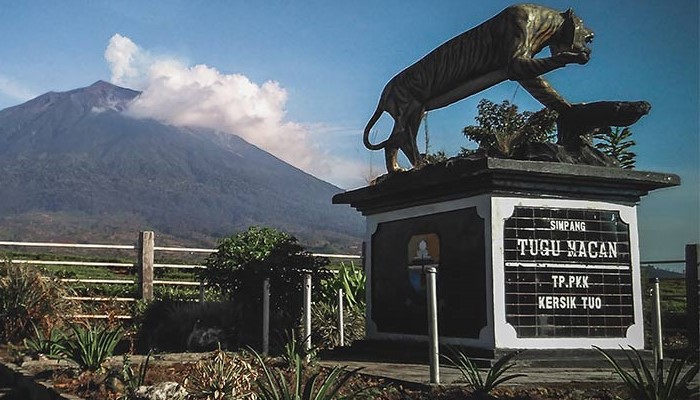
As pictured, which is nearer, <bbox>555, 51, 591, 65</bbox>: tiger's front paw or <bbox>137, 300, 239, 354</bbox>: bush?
<bbox>555, 51, 591, 65</bbox>: tiger's front paw

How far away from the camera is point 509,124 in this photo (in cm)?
1360

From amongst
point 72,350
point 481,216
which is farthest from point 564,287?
point 72,350

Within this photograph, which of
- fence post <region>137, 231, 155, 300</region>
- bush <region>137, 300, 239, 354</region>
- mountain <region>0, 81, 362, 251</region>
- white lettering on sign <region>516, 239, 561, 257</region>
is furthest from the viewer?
mountain <region>0, 81, 362, 251</region>

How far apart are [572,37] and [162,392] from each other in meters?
6.05

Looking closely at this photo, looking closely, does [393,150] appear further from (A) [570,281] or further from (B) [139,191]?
(B) [139,191]

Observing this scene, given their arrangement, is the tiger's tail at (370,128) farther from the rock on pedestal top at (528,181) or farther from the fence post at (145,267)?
the fence post at (145,267)

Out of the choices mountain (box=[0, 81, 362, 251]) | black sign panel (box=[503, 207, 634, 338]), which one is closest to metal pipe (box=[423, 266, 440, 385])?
black sign panel (box=[503, 207, 634, 338])

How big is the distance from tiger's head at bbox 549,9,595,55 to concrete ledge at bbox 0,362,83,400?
6.36m

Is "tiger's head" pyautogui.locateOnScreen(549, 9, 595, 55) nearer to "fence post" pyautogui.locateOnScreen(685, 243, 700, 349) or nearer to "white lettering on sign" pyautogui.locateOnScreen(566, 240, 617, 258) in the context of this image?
"white lettering on sign" pyautogui.locateOnScreen(566, 240, 617, 258)

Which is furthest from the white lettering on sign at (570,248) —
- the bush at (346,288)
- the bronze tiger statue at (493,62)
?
the bush at (346,288)

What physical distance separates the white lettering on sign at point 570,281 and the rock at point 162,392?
427cm

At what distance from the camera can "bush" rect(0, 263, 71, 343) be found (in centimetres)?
1171

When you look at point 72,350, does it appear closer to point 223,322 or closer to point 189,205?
point 223,322

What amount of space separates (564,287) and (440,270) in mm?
1428
